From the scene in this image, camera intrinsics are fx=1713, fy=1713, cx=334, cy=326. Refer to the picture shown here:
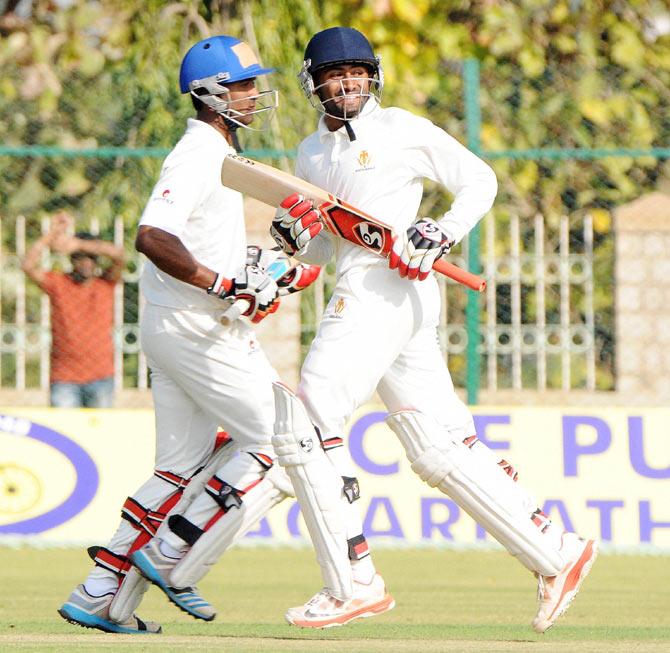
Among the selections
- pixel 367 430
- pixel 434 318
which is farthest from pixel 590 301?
pixel 434 318

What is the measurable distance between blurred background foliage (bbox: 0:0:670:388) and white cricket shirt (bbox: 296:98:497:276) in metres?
5.03

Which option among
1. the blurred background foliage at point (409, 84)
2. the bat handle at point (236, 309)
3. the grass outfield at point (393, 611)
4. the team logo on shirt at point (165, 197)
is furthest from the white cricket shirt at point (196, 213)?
the blurred background foliage at point (409, 84)

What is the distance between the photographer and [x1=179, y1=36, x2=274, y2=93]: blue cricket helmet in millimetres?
5996

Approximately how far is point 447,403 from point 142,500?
1.13m

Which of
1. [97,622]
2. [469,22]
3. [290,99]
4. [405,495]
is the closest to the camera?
[97,622]

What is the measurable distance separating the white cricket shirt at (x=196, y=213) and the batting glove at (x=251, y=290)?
151 mm

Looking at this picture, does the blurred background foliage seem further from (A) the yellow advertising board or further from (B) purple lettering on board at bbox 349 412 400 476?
(B) purple lettering on board at bbox 349 412 400 476

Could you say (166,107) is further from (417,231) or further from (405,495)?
(417,231)

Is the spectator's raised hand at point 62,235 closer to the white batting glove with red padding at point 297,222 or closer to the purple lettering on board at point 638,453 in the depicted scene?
the purple lettering on board at point 638,453

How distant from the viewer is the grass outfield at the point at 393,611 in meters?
5.31

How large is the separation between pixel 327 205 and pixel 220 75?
71cm

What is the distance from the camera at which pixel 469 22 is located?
45.0ft

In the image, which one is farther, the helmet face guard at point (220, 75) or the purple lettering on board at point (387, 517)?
the purple lettering on board at point (387, 517)

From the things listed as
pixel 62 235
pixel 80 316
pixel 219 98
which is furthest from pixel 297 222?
pixel 62 235
